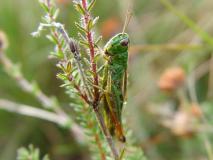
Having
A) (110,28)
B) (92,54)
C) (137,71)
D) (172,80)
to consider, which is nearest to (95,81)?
(92,54)

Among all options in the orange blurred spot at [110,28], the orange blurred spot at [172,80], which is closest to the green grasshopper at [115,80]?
the orange blurred spot at [172,80]

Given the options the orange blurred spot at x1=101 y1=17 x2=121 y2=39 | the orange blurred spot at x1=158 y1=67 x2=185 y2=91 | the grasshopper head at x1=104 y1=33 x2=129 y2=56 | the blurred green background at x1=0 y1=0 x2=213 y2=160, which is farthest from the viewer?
the orange blurred spot at x1=101 y1=17 x2=121 y2=39

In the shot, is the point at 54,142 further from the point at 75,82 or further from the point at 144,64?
the point at 75,82

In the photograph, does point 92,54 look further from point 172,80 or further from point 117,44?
point 172,80

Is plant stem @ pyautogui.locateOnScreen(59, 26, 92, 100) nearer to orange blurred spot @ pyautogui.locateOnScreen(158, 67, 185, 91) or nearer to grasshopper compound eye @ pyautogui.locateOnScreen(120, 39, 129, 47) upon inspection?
grasshopper compound eye @ pyautogui.locateOnScreen(120, 39, 129, 47)

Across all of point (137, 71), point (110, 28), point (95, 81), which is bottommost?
point (95, 81)

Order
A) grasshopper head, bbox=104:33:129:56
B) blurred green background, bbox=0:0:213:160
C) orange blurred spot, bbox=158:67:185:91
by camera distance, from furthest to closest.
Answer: blurred green background, bbox=0:0:213:160 → orange blurred spot, bbox=158:67:185:91 → grasshopper head, bbox=104:33:129:56

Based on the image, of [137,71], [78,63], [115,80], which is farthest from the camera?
[137,71]

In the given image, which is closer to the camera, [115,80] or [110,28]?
[115,80]

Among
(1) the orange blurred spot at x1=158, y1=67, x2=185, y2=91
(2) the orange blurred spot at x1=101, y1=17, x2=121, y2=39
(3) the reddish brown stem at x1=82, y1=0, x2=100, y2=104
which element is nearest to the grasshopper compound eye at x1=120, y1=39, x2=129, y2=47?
(3) the reddish brown stem at x1=82, y1=0, x2=100, y2=104
